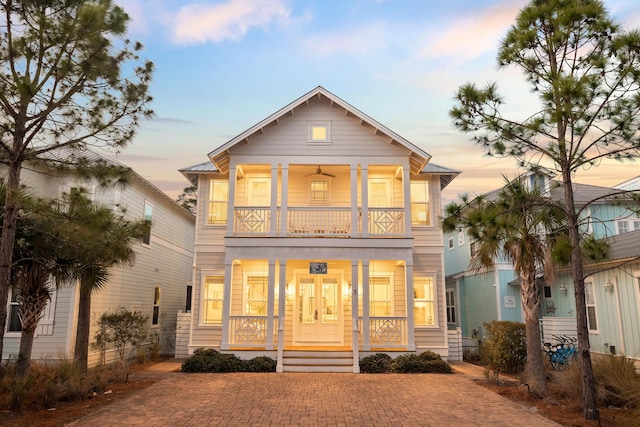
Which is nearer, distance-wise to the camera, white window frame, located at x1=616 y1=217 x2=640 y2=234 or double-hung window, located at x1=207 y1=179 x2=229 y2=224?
double-hung window, located at x1=207 y1=179 x2=229 y2=224

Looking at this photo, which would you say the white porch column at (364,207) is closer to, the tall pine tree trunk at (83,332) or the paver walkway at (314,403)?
the paver walkway at (314,403)

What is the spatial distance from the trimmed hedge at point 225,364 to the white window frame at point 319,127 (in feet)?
23.8

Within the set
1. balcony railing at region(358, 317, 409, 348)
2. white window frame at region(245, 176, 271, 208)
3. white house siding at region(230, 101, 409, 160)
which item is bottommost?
balcony railing at region(358, 317, 409, 348)

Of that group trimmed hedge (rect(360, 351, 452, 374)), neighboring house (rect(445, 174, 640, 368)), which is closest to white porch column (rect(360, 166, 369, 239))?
neighboring house (rect(445, 174, 640, 368))

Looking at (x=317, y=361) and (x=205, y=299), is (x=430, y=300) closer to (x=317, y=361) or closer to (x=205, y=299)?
(x=317, y=361)

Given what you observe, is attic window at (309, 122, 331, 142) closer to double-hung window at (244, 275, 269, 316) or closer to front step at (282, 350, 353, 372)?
double-hung window at (244, 275, 269, 316)

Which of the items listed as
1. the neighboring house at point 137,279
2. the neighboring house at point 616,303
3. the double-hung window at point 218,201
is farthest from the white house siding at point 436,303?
the neighboring house at point 137,279

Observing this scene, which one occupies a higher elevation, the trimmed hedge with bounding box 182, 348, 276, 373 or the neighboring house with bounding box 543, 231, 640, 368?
the neighboring house with bounding box 543, 231, 640, 368

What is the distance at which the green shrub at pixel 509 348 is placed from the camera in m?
11.7

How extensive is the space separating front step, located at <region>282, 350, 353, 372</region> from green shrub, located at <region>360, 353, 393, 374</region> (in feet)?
1.28

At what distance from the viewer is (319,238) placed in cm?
1391

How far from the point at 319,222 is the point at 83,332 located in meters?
7.67

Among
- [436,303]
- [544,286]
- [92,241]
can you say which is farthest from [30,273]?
[544,286]

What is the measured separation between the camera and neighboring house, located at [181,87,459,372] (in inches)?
542
